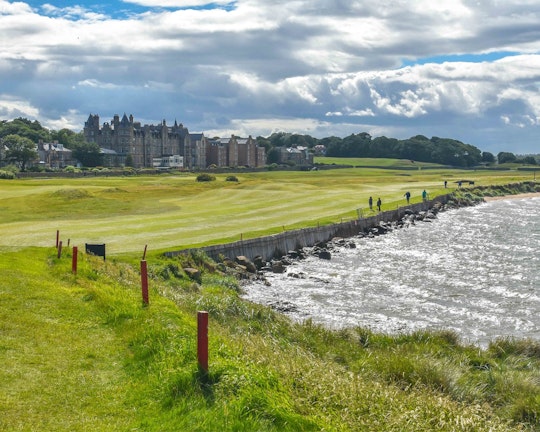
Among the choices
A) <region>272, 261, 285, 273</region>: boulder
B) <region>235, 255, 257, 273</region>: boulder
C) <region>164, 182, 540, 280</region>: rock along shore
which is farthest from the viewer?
<region>272, 261, 285, 273</region>: boulder

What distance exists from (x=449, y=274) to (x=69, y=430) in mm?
33226

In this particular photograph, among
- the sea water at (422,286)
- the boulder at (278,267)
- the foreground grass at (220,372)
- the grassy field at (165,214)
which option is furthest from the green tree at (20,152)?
the foreground grass at (220,372)

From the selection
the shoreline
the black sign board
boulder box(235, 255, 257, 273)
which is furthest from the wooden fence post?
A: the shoreline

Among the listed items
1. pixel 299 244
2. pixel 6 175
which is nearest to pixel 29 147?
pixel 6 175

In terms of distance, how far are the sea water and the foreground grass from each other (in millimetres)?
5925

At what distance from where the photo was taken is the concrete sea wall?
38219 mm

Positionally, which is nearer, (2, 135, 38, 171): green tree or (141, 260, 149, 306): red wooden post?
(141, 260, 149, 306): red wooden post

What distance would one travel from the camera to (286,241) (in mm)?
45406

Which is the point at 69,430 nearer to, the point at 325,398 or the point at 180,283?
the point at 325,398

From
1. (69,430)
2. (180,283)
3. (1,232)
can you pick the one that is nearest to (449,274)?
(180,283)

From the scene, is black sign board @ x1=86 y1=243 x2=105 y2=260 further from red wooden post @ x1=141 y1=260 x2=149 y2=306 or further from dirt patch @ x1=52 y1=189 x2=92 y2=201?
dirt patch @ x1=52 y1=189 x2=92 y2=201

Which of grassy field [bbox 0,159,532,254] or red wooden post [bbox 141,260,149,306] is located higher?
red wooden post [bbox 141,260,149,306]

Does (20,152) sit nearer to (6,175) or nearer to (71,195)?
(6,175)

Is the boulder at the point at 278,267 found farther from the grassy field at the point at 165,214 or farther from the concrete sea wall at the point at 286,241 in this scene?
the grassy field at the point at 165,214
